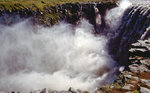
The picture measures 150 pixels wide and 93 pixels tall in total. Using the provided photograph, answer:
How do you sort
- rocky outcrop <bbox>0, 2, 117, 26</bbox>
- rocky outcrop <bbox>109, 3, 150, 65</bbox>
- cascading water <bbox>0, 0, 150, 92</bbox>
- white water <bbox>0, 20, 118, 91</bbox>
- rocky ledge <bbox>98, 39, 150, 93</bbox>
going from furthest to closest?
rocky outcrop <bbox>0, 2, 117, 26</bbox>
rocky outcrop <bbox>109, 3, 150, 65</bbox>
cascading water <bbox>0, 0, 150, 92</bbox>
white water <bbox>0, 20, 118, 91</bbox>
rocky ledge <bbox>98, 39, 150, 93</bbox>

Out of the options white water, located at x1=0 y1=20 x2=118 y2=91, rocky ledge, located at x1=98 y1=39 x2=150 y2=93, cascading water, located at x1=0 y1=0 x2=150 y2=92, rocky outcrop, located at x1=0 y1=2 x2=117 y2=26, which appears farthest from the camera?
rocky outcrop, located at x1=0 y1=2 x2=117 y2=26

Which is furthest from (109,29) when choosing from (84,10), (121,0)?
(121,0)

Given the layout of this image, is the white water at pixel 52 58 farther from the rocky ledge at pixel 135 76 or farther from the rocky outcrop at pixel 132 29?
the rocky ledge at pixel 135 76

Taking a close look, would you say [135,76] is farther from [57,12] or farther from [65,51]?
[57,12]

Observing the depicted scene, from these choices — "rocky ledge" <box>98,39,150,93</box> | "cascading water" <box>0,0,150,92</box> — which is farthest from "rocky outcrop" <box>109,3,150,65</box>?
"rocky ledge" <box>98,39,150,93</box>

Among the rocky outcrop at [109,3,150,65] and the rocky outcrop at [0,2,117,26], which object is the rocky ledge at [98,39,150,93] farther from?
the rocky outcrop at [0,2,117,26]

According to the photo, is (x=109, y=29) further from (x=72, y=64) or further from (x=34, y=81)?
(x=34, y=81)

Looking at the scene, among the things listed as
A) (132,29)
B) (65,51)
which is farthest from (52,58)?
(132,29)

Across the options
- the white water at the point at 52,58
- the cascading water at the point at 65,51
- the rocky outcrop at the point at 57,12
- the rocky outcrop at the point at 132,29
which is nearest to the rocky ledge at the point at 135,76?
the cascading water at the point at 65,51
